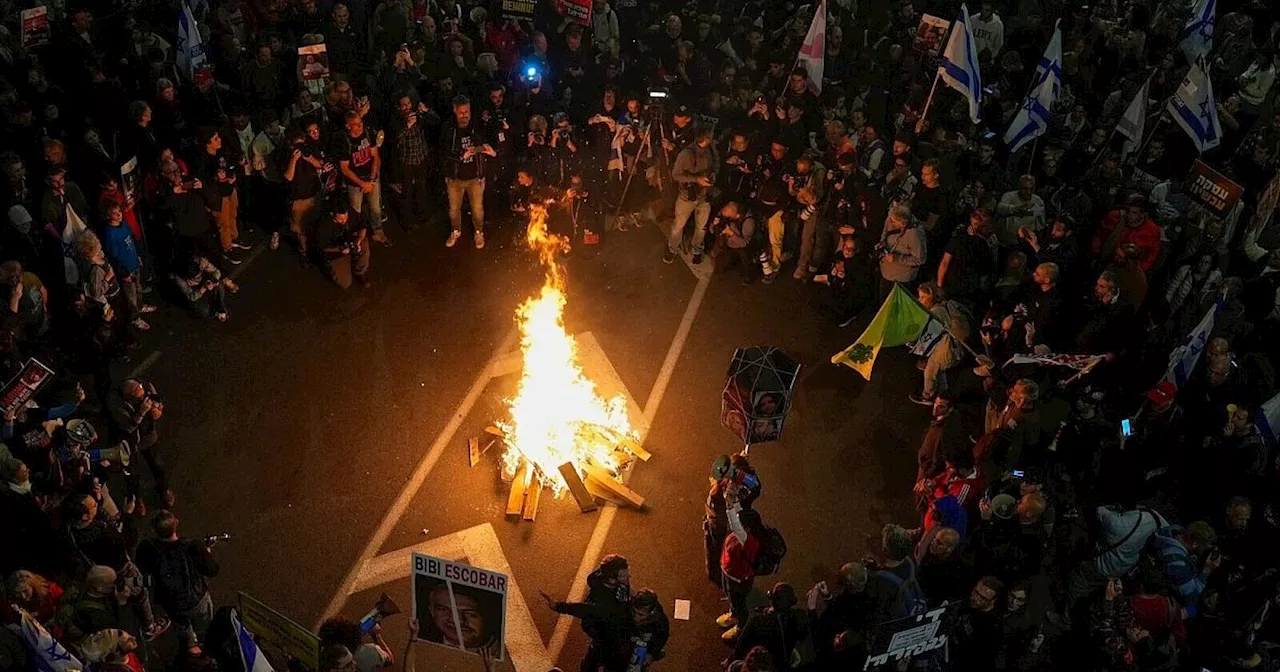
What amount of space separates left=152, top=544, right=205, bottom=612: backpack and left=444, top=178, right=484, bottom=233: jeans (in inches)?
283

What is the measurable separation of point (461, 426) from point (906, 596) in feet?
19.9

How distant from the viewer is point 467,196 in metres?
15.3

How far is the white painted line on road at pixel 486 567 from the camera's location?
33.2 ft

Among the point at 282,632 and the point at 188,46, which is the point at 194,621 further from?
the point at 188,46

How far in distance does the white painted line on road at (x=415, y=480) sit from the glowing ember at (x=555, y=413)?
486mm

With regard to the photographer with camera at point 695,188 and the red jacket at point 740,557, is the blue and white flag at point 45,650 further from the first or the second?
the photographer with camera at point 695,188

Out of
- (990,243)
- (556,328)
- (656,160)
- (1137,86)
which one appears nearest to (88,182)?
(556,328)

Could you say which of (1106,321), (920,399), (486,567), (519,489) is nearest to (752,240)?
(920,399)

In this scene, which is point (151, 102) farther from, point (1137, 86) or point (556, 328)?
point (1137, 86)

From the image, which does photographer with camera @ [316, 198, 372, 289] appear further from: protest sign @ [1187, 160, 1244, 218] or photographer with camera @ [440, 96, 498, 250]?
protest sign @ [1187, 160, 1244, 218]

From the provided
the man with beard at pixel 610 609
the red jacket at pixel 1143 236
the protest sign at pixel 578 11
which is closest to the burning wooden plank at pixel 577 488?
the man with beard at pixel 610 609

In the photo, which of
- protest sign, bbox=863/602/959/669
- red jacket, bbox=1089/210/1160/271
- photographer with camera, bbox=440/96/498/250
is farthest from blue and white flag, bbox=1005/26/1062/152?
protest sign, bbox=863/602/959/669

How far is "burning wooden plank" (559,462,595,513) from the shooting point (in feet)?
37.6

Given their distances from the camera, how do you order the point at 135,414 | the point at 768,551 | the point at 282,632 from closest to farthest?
the point at 282,632 < the point at 768,551 < the point at 135,414
